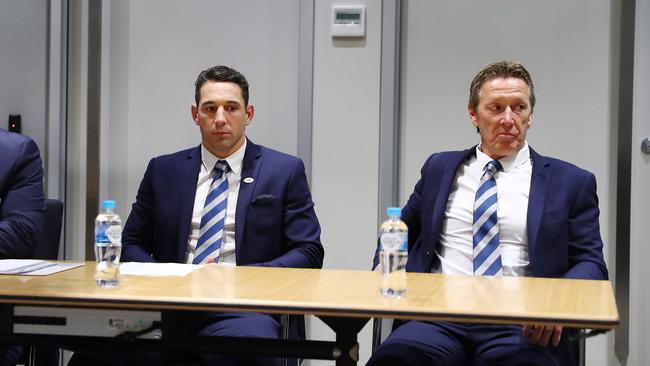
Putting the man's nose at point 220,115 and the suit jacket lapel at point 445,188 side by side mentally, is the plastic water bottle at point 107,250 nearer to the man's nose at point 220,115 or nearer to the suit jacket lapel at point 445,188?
the man's nose at point 220,115

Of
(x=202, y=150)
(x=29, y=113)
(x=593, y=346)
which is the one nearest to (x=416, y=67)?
(x=202, y=150)

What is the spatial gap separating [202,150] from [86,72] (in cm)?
143

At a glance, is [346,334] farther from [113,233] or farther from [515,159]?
[515,159]

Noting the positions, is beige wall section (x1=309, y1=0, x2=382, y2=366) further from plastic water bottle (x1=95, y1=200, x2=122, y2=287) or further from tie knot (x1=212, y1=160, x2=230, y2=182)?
plastic water bottle (x1=95, y1=200, x2=122, y2=287)

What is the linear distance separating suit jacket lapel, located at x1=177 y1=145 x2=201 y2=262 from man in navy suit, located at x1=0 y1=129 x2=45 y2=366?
21.0 inches

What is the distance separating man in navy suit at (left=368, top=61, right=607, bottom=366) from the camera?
2.62 m

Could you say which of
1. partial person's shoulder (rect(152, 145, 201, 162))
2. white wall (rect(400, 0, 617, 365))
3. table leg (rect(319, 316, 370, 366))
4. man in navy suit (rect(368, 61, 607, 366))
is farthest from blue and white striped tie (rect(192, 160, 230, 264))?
white wall (rect(400, 0, 617, 365))

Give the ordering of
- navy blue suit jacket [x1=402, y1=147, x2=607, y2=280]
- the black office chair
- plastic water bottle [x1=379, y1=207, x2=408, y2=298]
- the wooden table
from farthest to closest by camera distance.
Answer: the black office chair
navy blue suit jacket [x1=402, y1=147, x2=607, y2=280]
plastic water bottle [x1=379, y1=207, x2=408, y2=298]
the wooden table

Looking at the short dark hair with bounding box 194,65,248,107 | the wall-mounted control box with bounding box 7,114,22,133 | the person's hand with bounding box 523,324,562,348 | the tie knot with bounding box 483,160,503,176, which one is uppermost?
the short dark hair with bounding box 194,65,248,107

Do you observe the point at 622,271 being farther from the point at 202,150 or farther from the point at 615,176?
the point at 202,150

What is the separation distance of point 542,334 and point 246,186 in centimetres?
139

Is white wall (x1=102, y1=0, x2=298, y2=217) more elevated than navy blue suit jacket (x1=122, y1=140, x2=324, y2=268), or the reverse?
white wall (x1=102, y1=0, x2=298, y2=217)

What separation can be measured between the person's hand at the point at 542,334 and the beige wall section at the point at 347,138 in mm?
1842

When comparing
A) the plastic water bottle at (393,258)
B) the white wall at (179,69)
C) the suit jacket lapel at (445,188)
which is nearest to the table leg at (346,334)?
the plastic water bottle at (393,258)
